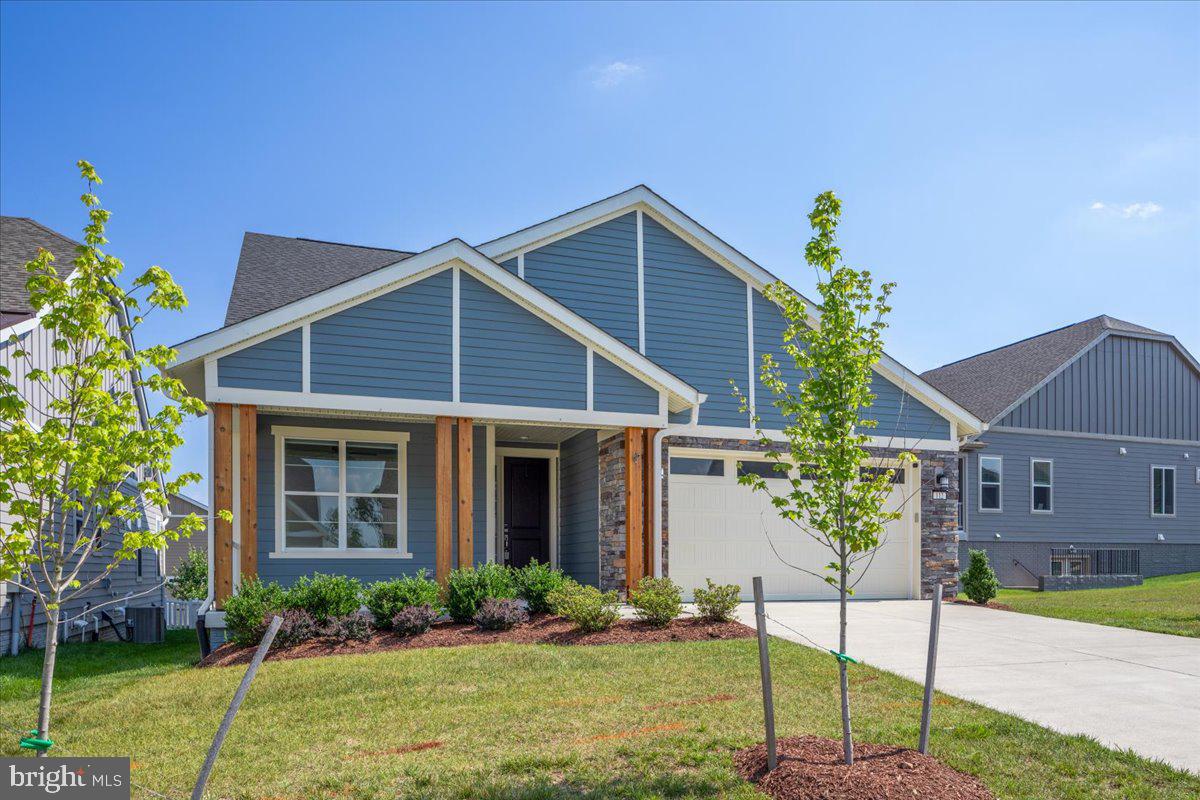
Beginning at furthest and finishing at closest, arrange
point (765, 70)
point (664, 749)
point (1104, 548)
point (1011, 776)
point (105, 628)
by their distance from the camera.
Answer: point (1104, 548) → point (105, 628) → point (765, 70) → point (664, 749) → point (1011, 776)

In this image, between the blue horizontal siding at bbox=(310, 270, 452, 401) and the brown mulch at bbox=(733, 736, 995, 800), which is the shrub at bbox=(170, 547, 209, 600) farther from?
the brown mulch at bbox=(733, 736, 995, 800)

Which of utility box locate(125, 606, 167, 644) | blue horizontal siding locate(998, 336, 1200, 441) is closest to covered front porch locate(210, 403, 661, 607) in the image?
utility box locate(125, 606, 167, 644)

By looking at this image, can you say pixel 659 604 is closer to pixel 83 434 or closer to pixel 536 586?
pixel 536 586

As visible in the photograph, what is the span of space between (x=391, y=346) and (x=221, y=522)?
2.86 m

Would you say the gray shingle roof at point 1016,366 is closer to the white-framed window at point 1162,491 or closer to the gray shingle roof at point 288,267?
the white-framed window at point 1162,491

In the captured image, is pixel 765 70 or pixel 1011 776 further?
pixel 765 70

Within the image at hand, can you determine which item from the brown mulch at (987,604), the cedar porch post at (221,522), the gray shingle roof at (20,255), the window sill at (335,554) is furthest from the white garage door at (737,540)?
the gray shingle roof at (20,255)

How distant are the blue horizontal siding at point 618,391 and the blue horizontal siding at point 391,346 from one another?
2018 millimetres

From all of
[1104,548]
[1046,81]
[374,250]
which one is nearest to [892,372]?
[1046,81]

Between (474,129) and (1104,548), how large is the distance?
19.3 metres

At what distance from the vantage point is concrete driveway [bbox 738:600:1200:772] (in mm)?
6285

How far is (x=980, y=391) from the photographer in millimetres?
23766

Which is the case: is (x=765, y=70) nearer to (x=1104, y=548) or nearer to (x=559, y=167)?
(x=559, y=167)

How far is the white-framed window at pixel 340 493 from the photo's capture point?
1232cm
